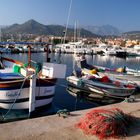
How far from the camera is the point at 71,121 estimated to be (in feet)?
22.4

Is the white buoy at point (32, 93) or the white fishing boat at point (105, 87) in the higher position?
the white buoy at point (32, 93)

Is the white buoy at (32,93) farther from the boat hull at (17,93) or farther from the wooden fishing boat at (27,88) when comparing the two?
the boat hull at (17,93)

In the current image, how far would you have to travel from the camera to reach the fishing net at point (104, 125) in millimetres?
5918

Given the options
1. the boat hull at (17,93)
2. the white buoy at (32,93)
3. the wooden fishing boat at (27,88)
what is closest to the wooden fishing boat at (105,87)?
the wooden fishing boat at (27,88)

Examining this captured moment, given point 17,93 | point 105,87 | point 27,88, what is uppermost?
point 27,88

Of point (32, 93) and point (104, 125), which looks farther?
point (32, 93)

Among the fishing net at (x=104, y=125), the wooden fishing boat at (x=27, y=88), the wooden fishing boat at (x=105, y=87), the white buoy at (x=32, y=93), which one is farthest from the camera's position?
the wooden fishing boat at (x=105, y=87)

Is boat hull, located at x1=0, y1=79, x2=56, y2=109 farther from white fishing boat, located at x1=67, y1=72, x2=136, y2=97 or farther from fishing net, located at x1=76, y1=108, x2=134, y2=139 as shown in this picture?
white fishing boat, located at x1=67, y1=72, x2=136, y2=97

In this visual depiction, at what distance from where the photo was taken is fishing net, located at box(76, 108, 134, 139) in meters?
5.92

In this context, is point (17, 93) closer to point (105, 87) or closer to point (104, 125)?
point (104, 125)

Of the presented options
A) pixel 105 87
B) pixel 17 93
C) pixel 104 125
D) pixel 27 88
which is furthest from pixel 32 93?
pixel 105 87

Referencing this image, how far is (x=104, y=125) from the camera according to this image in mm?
5961

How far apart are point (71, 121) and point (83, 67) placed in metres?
16.3

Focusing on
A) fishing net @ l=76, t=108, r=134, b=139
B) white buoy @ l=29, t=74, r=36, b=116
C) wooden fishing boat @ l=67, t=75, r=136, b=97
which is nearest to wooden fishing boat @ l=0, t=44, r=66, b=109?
white buoy @ l=29, t=74, r=36, b=116
